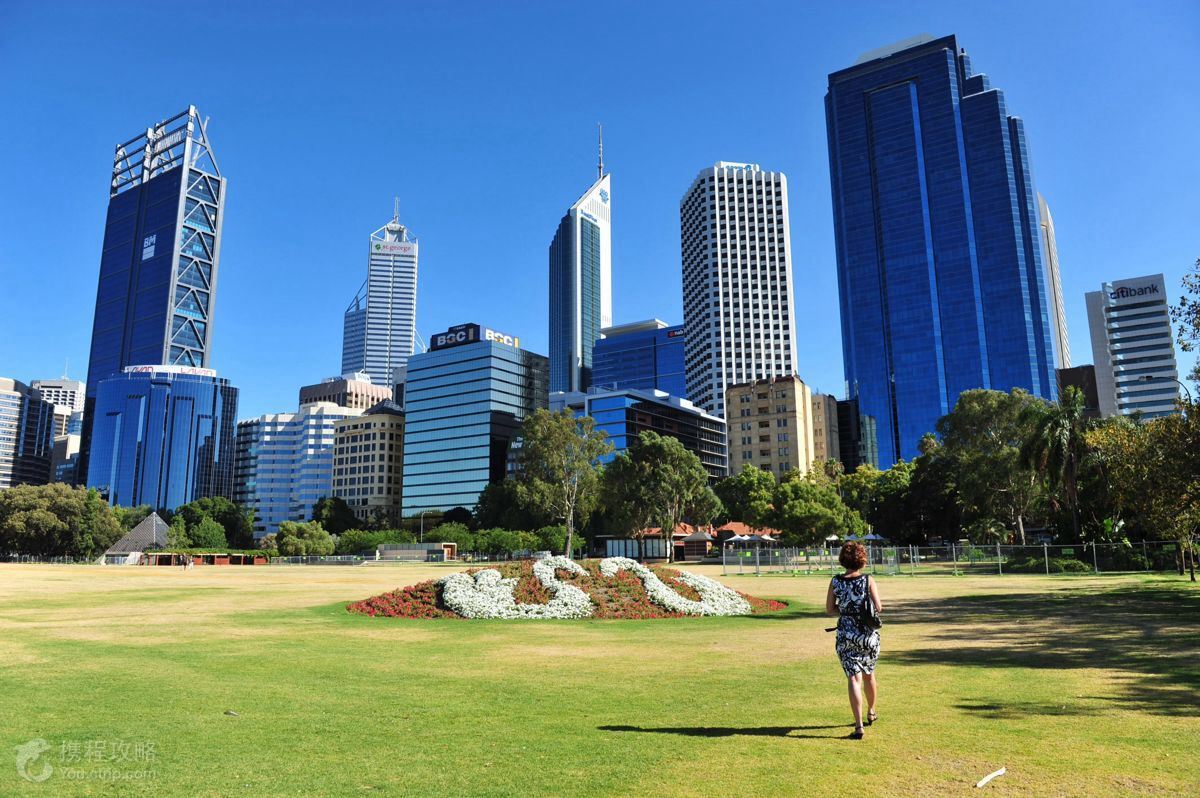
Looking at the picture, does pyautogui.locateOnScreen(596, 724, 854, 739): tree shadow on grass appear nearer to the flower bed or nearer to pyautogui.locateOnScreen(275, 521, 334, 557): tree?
the flower bed

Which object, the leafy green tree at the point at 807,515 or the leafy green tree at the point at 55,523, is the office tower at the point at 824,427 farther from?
the leafy green tree at the point at 55,523

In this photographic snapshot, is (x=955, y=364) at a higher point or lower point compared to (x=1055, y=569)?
higher

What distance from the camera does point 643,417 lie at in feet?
554

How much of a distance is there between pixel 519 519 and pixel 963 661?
108 metres

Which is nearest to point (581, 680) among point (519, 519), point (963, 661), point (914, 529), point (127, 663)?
point (963, 661)

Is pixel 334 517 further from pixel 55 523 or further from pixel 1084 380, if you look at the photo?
pixel 1084 380

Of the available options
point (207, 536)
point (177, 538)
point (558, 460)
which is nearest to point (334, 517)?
point (207, 536)

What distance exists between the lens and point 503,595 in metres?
24.7

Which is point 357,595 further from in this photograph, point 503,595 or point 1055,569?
point 1055,569

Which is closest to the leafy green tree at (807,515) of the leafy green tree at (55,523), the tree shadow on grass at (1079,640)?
the tree shadow on grass at (1079,640)

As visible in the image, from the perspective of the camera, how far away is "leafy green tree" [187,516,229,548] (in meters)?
130

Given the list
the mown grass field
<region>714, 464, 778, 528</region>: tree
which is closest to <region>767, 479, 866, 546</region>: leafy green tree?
<region>714, 464, 778, 528</region>: tree

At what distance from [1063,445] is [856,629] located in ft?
166

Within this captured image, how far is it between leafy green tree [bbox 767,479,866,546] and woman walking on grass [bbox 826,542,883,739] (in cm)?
6156
